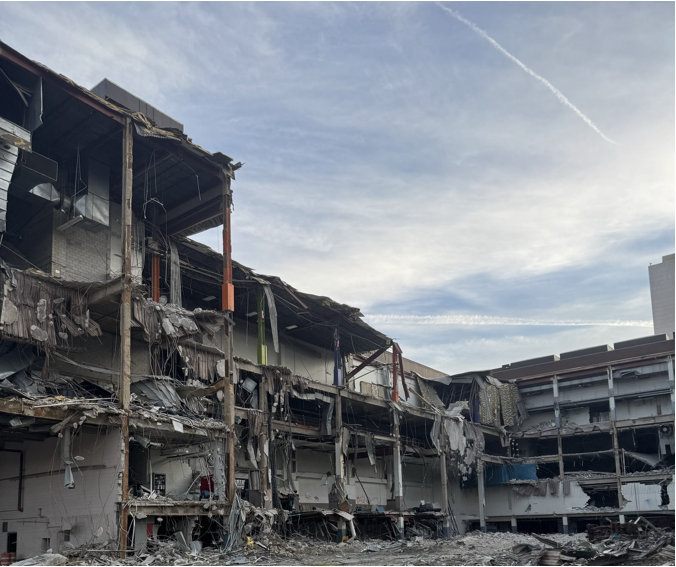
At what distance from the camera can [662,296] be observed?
6003 cm

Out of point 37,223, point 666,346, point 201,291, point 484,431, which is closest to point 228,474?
point 201,291

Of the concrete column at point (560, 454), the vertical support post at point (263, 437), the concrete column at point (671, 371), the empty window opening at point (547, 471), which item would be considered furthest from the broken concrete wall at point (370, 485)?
the concrete column at point (671, 371)

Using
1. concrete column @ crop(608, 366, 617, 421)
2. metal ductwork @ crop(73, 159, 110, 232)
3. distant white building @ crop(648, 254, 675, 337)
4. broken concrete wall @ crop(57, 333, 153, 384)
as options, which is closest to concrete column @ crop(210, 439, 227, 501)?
broken concrete wall @ crop(57, 333, 153, 384)

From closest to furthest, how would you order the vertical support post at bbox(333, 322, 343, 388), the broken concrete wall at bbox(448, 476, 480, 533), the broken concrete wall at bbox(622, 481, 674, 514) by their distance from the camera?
the vertical support post at bbox(333, 322, 343, 388)
the broken concrete wall at bbox(622, 481, 674, 514)
the broken concrete wall at bbox(448, 476, 480, 533)

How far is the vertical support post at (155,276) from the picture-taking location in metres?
23.6

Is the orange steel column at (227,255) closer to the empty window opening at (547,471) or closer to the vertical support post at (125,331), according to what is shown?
the vertical support post at (125,331)

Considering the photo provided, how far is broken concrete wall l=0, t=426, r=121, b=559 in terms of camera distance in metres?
18.6

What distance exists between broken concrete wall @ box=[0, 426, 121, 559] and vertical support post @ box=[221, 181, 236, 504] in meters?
4.41

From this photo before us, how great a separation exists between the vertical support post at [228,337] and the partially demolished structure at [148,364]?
8cm

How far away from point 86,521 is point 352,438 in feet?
53.3

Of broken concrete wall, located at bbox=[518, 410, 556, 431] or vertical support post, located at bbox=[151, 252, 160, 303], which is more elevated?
vertical support post, located at bbox=[151, 252, 160, 303]

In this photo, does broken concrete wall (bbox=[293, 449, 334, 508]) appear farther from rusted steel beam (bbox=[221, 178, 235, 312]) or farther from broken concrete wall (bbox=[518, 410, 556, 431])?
broken concrete wall (bbox=[518, 410, 556, 431])

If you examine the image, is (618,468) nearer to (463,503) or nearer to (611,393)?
(611,393)

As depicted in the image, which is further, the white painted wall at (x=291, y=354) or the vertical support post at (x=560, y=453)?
the vertical support post at (x=560, y=453)
